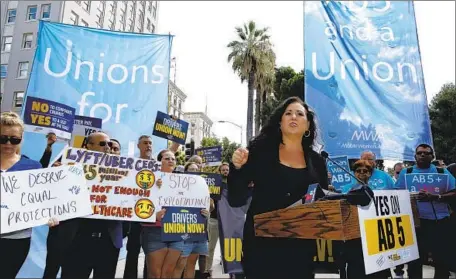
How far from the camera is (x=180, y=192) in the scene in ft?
15.3

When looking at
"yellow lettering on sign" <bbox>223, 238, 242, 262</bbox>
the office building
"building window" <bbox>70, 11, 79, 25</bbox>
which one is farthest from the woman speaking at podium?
"building window" <bbox>70, 11, 79, 25</bbox>

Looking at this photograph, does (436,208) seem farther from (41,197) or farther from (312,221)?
(41,197)

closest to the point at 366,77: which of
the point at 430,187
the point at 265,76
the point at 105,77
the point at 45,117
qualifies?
the point at 430,187

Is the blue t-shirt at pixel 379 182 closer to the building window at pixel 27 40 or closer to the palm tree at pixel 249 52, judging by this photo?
the palm tree at pixel 249 52

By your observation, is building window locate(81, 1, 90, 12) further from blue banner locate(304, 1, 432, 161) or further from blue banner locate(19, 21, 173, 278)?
blue banner locate(304, 1, 432, 161)

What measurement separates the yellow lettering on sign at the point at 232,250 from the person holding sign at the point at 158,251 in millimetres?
1579

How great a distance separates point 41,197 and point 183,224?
1.96 meters

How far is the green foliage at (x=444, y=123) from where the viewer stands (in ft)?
58.9

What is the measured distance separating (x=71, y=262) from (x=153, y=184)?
3.92 ft

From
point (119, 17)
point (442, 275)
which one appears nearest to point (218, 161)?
point (442, 275)

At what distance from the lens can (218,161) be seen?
347 inches

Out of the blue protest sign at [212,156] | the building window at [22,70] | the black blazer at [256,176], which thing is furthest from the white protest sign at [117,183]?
the building window at [22,70]

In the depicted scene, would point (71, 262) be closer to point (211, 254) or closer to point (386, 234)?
point (386, 234)

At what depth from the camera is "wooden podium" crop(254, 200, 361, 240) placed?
1889 millimetres
